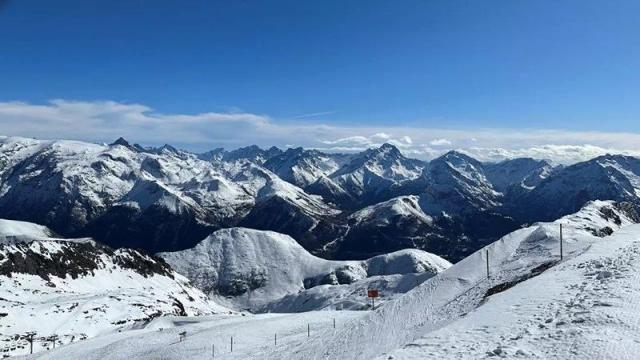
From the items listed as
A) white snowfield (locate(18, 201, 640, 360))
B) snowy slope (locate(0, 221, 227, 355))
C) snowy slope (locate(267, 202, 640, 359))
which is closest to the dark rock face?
snowy slope (locate(0, 221, 227, 355))

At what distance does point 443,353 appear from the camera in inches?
1053

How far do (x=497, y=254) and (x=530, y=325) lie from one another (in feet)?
221

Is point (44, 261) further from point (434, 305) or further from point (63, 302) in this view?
point (434, 305)

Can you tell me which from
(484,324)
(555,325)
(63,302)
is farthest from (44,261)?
(555,325)

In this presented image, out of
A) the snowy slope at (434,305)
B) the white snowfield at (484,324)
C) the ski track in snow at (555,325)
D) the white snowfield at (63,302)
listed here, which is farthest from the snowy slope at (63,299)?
the ski track in snow at (555,325)

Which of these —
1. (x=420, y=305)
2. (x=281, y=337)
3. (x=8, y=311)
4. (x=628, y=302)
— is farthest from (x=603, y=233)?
(x=8, y=311)

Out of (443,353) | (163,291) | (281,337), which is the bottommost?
(163,291)

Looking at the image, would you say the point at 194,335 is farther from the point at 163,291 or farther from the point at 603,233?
the point at 163,291

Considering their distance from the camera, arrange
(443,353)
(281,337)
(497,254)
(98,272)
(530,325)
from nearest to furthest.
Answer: (443,353), (530,325), (281,337), (497,254), (98,272)

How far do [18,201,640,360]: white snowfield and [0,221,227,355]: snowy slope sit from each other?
29800mm

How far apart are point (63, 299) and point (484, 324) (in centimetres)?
13558

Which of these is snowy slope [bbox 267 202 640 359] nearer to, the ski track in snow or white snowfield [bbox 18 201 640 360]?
white snowfield [bbox 18 201 640 360]

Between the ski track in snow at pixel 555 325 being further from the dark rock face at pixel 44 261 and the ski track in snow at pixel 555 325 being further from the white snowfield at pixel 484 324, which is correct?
the dark rock face at pixel 44 261

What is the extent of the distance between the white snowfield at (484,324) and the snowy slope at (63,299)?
2980 cm
